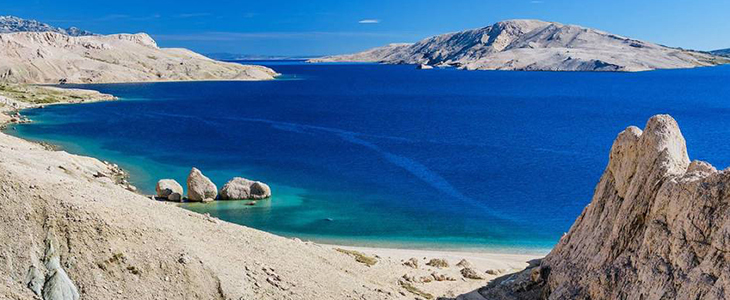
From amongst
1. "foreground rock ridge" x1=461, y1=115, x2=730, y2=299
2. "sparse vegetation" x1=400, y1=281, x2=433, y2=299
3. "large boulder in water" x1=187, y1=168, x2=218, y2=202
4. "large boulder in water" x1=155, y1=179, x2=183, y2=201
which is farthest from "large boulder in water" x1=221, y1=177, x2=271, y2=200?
"foreground rock ridge" x1=461, y1=115, x2=730, y2=299

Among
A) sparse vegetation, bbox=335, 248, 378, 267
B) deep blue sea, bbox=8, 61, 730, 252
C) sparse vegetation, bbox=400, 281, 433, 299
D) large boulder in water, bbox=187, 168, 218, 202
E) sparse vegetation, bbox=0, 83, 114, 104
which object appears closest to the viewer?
sparse vegetation, bbox=400, 281, 433, 299

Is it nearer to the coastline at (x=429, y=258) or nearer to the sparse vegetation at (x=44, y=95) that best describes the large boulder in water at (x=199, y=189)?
the coastline at (x=429, y=258)

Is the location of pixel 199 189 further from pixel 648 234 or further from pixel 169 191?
pixel 648 234

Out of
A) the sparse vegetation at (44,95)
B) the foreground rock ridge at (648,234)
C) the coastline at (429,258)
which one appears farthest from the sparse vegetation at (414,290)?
the sparse vegetation at (44,95)

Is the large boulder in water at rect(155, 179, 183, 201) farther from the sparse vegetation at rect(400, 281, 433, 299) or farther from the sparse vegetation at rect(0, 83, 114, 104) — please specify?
the sparse vegetation at rect(0, 83, 114, 104)

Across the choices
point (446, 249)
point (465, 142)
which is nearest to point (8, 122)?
point (465, 142)

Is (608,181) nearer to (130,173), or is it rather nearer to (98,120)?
(130,173)

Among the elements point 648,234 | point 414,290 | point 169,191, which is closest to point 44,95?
point 169,191
